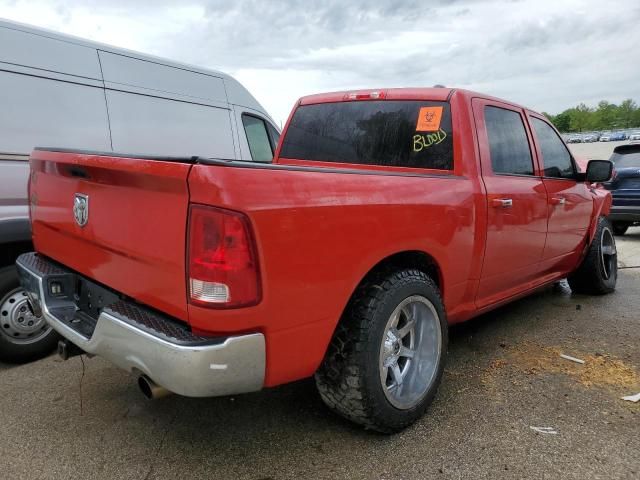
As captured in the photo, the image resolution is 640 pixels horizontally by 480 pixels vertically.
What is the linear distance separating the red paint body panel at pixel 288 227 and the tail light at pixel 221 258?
0.03 m

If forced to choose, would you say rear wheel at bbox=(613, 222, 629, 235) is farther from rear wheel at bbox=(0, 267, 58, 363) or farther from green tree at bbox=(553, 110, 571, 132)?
green tree at bbox=(553, 110, 571, 132)

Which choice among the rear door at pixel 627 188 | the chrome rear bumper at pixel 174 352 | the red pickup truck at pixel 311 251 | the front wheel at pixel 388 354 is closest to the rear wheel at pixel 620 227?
the rear door at pixel 627 188

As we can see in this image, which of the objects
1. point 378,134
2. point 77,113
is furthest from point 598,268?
point 77,113

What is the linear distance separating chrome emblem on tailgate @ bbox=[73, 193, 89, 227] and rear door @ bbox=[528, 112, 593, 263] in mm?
3106

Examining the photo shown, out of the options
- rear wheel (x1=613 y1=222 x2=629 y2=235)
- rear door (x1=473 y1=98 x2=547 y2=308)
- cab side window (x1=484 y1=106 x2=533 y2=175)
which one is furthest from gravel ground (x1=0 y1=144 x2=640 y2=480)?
rear wheel (x1=613 y1=222 x2=629 y2=235)

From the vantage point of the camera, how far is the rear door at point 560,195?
3.94 m

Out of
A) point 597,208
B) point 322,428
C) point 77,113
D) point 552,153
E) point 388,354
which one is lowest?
point 322,428

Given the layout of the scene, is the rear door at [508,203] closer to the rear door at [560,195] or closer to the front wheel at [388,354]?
the rear door at [560,195]

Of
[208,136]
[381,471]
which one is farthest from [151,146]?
[381,471]

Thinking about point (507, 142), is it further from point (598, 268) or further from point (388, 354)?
point (598, 268)

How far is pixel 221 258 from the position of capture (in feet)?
6.06

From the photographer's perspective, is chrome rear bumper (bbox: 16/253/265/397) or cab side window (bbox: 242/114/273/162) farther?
cab side window (bbox: 242/114/273/162)

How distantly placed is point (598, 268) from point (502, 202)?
238 cm

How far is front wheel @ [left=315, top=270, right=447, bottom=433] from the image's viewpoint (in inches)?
92.6
